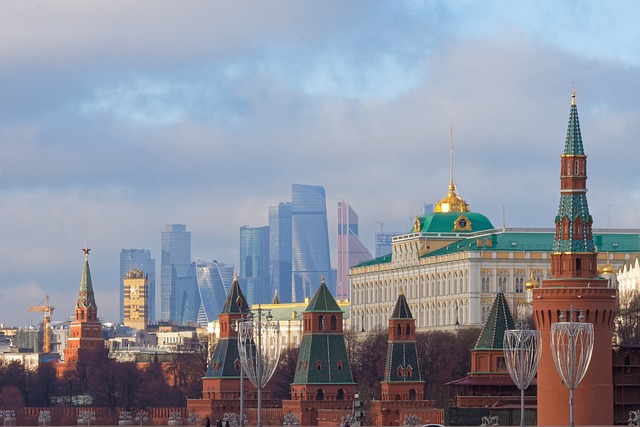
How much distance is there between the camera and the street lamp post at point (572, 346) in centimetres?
14223

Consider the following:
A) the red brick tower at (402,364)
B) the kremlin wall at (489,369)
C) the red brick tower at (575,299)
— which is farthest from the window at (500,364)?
the red brick tower at (575,299)

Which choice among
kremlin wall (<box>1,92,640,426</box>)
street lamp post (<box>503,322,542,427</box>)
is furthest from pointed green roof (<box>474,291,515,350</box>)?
A: street lamp post (<box>503,322,542,427</box>)

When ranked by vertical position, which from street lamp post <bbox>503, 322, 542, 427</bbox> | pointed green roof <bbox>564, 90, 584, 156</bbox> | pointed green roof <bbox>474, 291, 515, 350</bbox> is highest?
pointed green roof <bbox>564, 90, 584, 156</bbox>

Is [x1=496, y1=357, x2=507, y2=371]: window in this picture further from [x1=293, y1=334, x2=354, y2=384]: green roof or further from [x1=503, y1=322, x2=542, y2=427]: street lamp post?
[x1=293, y1=334, x2=354, y2=384]: green roof

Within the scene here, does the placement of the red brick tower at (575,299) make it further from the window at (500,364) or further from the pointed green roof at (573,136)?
the window at (500,364)

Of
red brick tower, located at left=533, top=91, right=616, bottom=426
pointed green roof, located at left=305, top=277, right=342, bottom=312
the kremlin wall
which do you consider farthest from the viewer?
pointed green roof, located at left=305, top=277, right=342, bottom=312

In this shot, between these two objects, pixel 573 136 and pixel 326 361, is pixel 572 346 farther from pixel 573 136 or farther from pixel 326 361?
pixel 326 361

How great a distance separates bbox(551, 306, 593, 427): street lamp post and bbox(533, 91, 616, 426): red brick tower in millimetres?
1878

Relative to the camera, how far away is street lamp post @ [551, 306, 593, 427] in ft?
467

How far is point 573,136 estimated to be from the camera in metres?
160

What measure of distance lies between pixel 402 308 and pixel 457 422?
22637mm

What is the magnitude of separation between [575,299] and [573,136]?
10.8m

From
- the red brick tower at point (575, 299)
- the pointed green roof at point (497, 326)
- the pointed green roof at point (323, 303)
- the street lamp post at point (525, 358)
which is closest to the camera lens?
the street lamp post at point (525, 358)

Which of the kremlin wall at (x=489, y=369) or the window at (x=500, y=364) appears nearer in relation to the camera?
the kremlin wall at (x=489, y=369)
